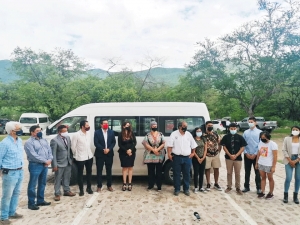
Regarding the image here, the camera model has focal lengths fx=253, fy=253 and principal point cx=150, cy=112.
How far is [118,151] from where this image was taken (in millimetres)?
6719

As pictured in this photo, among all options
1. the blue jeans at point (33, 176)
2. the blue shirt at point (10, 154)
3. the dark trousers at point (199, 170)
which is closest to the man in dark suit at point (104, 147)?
the blue jeans at point (33, 176)

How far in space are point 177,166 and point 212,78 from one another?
1942 centimetres

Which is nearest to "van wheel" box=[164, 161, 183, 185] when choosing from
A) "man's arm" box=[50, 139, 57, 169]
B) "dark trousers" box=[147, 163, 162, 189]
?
"dark trousers" box=[147, 163, 162, 189]

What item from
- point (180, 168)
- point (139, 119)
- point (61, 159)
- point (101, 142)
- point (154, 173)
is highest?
point (139, 119)

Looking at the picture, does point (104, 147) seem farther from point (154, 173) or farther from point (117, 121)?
point (154, 173)

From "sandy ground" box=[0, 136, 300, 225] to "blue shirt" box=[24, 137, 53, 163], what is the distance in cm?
109

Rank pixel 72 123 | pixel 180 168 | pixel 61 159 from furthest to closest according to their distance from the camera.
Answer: pixel 72 123
pixel 180 168
pixel 61 159

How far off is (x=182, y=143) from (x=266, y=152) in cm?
199

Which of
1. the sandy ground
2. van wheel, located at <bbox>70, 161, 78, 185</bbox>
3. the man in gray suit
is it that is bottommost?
the sandy ground

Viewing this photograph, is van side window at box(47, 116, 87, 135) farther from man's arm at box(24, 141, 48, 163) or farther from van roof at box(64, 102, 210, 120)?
man's arm at box(24, 141, 48, 163)

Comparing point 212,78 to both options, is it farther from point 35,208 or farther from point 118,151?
point 35,208

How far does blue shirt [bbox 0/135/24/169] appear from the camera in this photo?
4570 mm

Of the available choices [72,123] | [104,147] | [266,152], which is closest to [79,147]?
[104,147]

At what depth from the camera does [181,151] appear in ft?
20.8
